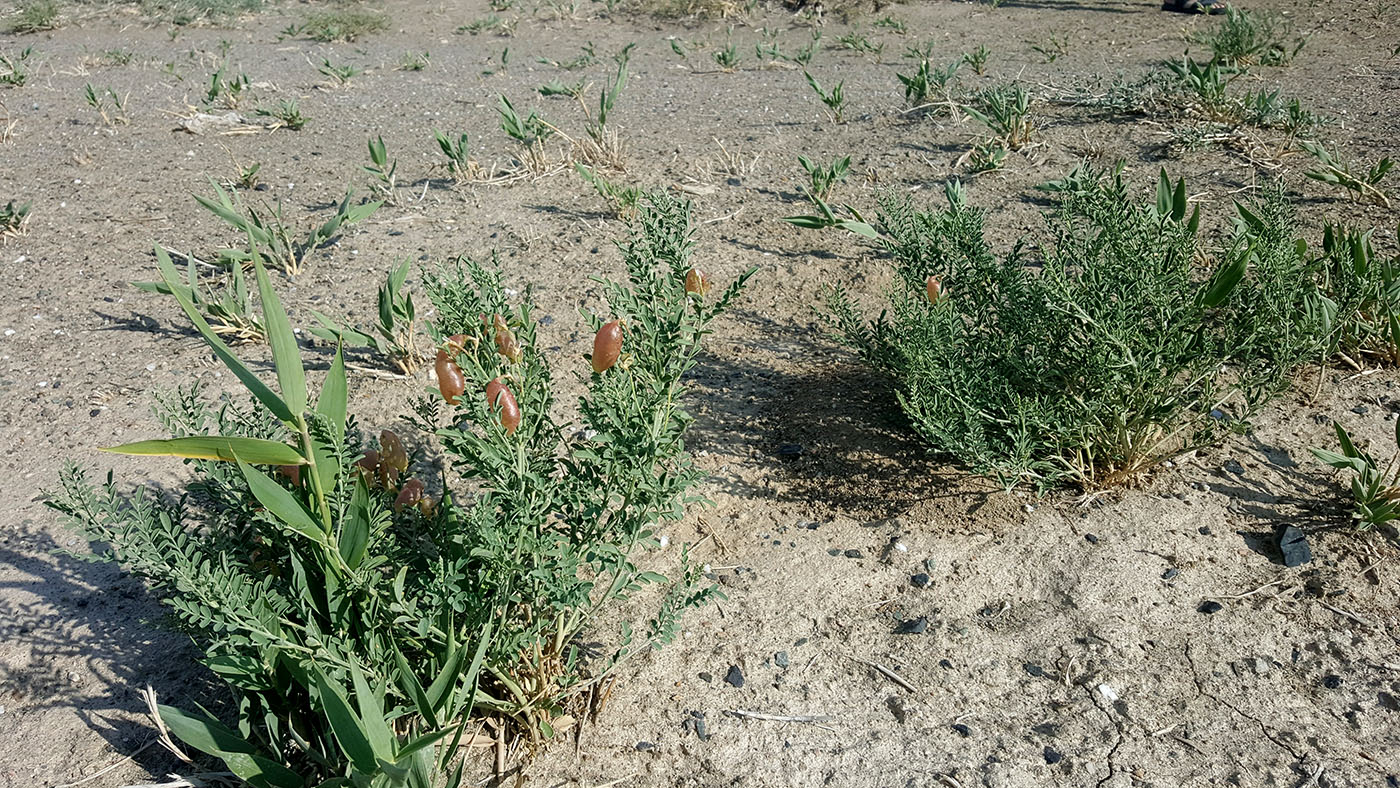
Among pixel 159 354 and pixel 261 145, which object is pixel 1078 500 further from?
pixel 261 145

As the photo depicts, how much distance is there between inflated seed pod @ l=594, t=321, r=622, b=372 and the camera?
5.75 ft

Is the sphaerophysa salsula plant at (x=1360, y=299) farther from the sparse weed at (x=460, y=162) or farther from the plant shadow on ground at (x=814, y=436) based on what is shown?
the sparse weed at (x=460, y=162)

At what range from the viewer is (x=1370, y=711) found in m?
1.97

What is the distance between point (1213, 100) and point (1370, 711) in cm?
335

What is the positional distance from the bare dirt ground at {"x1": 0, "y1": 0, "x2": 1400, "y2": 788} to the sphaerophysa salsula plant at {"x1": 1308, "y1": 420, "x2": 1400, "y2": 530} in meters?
0.06

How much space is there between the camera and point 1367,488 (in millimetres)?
2367

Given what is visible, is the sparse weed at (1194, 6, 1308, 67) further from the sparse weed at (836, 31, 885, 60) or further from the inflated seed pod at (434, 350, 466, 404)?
the inflated seed pod at (434, 350, 466, 404)

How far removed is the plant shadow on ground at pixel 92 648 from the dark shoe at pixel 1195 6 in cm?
687

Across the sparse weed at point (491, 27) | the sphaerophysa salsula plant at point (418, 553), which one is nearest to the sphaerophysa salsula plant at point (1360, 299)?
the sphaerophysa salsula plant at point (418, 553)

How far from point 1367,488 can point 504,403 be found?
2.03m

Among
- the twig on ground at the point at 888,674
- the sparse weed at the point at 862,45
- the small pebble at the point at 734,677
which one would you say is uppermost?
the sparse weed at the point at 862,45

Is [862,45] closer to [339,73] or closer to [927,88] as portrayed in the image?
[927,88]

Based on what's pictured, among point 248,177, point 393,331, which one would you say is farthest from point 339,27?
point 393,331

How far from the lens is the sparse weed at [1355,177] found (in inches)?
146
